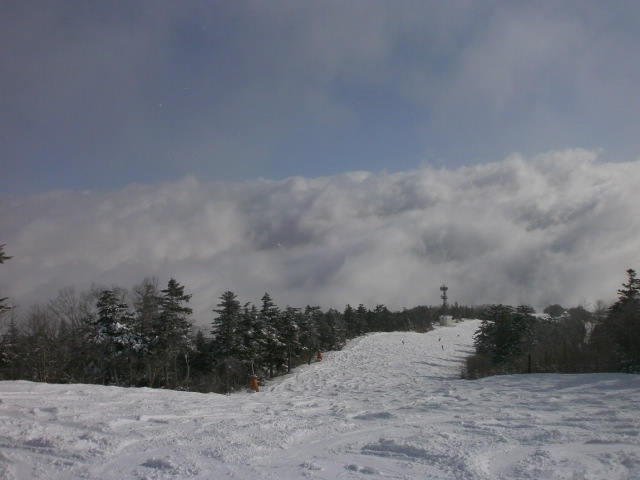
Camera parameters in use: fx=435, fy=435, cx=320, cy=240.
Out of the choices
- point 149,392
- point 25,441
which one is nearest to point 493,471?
point 25,441

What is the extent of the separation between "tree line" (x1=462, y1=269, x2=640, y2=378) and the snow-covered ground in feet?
45.3

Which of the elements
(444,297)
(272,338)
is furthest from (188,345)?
(444,297)

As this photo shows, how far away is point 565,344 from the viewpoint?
39.7m

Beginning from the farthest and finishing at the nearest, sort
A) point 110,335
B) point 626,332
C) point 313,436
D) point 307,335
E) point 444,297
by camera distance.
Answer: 1. point 444,297
2. point 307,335
3. point 110,335
4. point 626,332
5. point 313,436

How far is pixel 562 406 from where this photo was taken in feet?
39.2

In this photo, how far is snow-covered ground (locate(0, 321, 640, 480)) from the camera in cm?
670

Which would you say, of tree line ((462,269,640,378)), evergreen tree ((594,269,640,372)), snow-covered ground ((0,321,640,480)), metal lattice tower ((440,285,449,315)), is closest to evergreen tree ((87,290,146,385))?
snow-covered ground ((0,321,640,480))

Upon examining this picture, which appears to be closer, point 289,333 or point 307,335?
point 289,333

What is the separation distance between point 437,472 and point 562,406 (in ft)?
24.1

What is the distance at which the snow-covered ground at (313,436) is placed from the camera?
22.0 ft

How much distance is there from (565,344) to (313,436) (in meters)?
38.5

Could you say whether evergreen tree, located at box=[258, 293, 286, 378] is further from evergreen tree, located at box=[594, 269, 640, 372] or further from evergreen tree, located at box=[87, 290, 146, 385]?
evergreen tree, located at box=[594, 269, 640, 372]

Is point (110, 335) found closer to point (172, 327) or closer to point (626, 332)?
point (172, 327)

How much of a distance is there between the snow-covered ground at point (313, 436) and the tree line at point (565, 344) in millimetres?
Result: 13795
